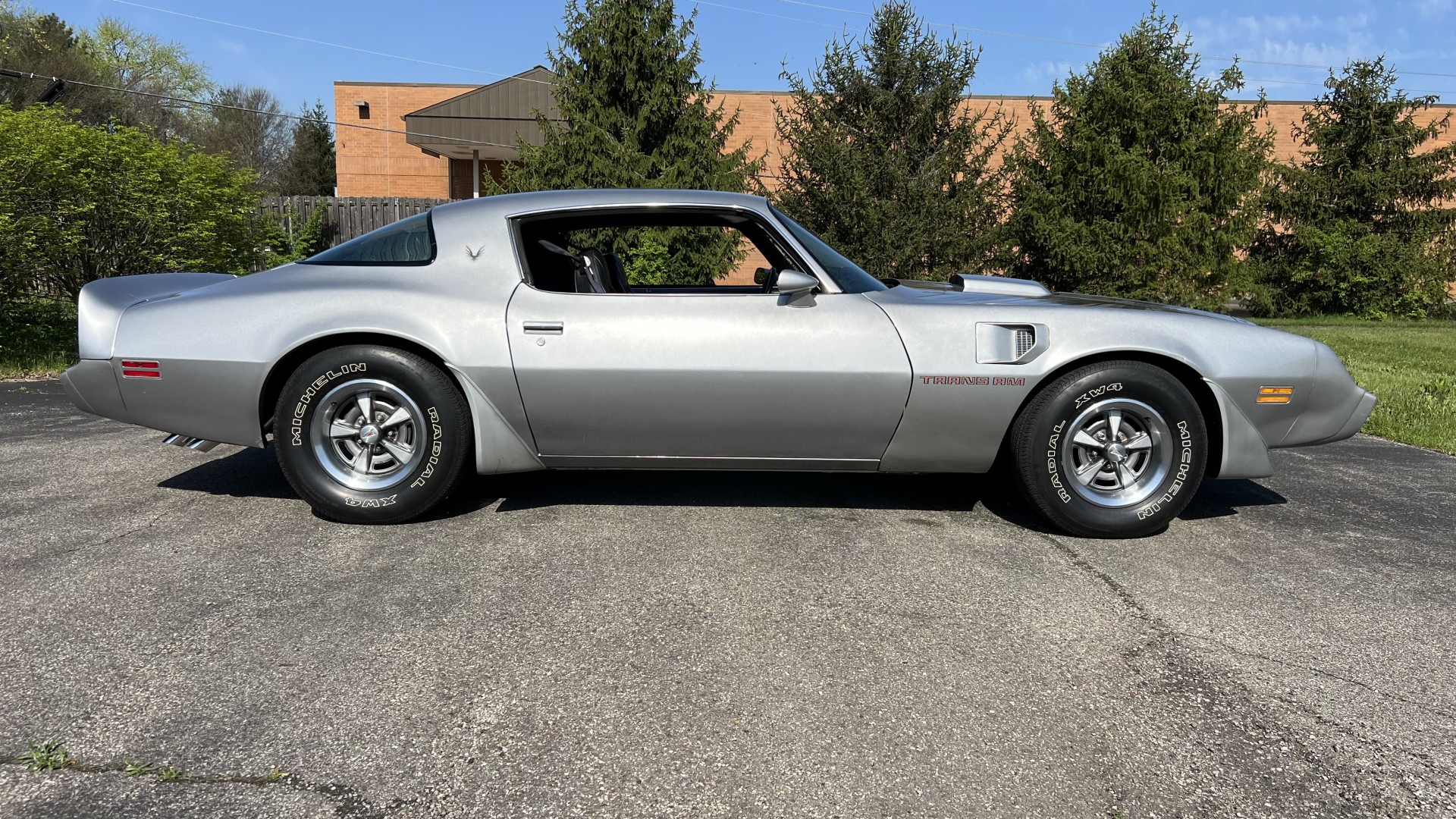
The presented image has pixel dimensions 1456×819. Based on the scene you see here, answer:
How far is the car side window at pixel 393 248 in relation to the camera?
12.9ft

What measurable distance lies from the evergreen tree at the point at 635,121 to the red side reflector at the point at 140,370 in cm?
981

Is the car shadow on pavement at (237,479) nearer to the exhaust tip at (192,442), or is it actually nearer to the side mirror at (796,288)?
the exhaust tip at (192,442)

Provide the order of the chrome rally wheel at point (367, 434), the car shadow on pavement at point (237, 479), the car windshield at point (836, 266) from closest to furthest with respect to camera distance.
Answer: the chrome rally wheel at point (367, 434)
the car windshield at point (836, 266)
the car shadow on pavement at point (237, 479)

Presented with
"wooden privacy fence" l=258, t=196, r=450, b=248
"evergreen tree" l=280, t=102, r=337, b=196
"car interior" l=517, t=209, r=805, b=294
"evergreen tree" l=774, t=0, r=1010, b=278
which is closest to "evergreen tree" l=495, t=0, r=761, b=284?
"evergreen tree" l=774, t=0, r=1010, b=278

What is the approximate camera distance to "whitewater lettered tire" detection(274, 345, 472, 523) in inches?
148

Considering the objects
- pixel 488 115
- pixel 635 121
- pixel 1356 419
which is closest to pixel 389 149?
pixel 488 115

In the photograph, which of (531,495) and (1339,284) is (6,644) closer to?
(531,495)

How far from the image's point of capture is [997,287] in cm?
432

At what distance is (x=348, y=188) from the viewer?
32531 mm

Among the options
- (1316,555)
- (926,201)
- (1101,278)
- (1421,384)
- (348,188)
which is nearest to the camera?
(1316,555)

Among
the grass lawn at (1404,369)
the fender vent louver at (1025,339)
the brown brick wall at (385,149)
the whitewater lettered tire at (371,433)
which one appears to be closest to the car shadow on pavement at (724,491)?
the whitewater lettered tire at (371,433)

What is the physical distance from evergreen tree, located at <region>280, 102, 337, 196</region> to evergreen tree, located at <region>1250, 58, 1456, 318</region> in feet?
132

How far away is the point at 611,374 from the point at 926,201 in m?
10.3

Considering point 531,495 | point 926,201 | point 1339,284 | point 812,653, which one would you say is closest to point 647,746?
point 812,653
